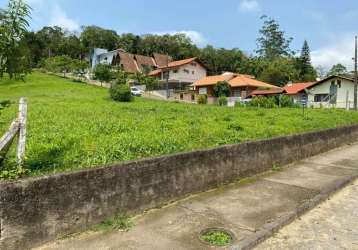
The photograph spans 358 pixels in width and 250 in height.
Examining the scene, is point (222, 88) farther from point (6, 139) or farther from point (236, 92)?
point (6, 139)

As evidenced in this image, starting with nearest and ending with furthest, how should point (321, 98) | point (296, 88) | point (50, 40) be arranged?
point (321, 98), point (296, 88), point (50, 40)

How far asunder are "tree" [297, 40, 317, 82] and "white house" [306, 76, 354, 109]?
23961mm

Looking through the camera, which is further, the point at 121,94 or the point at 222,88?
the point at 222,88

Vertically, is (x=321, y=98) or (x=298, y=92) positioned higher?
(x=298, y=92)

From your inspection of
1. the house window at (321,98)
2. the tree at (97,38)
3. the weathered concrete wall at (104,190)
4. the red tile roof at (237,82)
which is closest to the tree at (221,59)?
the tree at (97,38)

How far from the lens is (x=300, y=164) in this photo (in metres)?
8.58

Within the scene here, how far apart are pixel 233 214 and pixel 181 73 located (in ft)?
166

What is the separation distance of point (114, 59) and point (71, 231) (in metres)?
59.7

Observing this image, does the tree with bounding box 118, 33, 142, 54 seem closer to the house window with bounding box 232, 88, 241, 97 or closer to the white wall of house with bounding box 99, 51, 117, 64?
the white wall of house with bounding box 99, 51, 117, 64

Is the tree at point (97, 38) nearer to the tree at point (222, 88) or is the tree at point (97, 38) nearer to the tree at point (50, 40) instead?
the tree at point (50, 40)

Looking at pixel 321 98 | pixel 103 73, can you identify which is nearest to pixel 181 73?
pixel 103 73

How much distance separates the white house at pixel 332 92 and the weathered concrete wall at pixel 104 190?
32.4 metres

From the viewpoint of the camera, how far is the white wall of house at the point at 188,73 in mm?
54300

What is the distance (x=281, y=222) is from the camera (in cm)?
461
